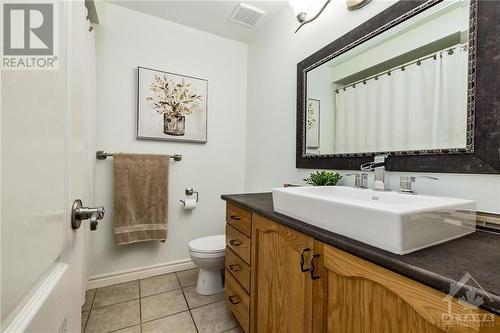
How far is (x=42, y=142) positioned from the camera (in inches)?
15.3

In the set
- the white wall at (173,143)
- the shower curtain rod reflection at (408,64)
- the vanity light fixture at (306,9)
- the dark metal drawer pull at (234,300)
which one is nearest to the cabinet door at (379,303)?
the dark metal drawer pull at (234,300)

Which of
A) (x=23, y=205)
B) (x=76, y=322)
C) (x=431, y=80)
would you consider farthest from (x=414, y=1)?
(x=76, y=322)

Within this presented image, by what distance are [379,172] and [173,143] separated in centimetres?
168

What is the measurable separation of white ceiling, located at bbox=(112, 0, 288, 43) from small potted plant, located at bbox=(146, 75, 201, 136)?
0.53 m

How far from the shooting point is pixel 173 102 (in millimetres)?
2037

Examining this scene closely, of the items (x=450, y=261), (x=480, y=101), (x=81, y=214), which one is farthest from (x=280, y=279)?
(x=480, y=101)

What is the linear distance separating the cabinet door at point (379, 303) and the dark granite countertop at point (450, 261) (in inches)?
1.2

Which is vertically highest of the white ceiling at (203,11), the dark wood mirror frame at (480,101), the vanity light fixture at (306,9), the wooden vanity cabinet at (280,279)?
the white ceiling at (203,11)

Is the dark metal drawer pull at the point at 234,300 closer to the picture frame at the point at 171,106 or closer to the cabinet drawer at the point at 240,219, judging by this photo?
the cabinet drawer at the point at 240,219

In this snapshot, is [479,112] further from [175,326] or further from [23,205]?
[175,326]

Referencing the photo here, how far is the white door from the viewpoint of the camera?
0.30 m

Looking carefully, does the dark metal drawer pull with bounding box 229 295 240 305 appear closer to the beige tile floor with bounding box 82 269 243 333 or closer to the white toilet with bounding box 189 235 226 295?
the beige tile floor with bounding box 82 269 243 333

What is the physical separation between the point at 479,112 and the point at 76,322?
1448mm

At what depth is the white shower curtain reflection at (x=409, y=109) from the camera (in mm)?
867
